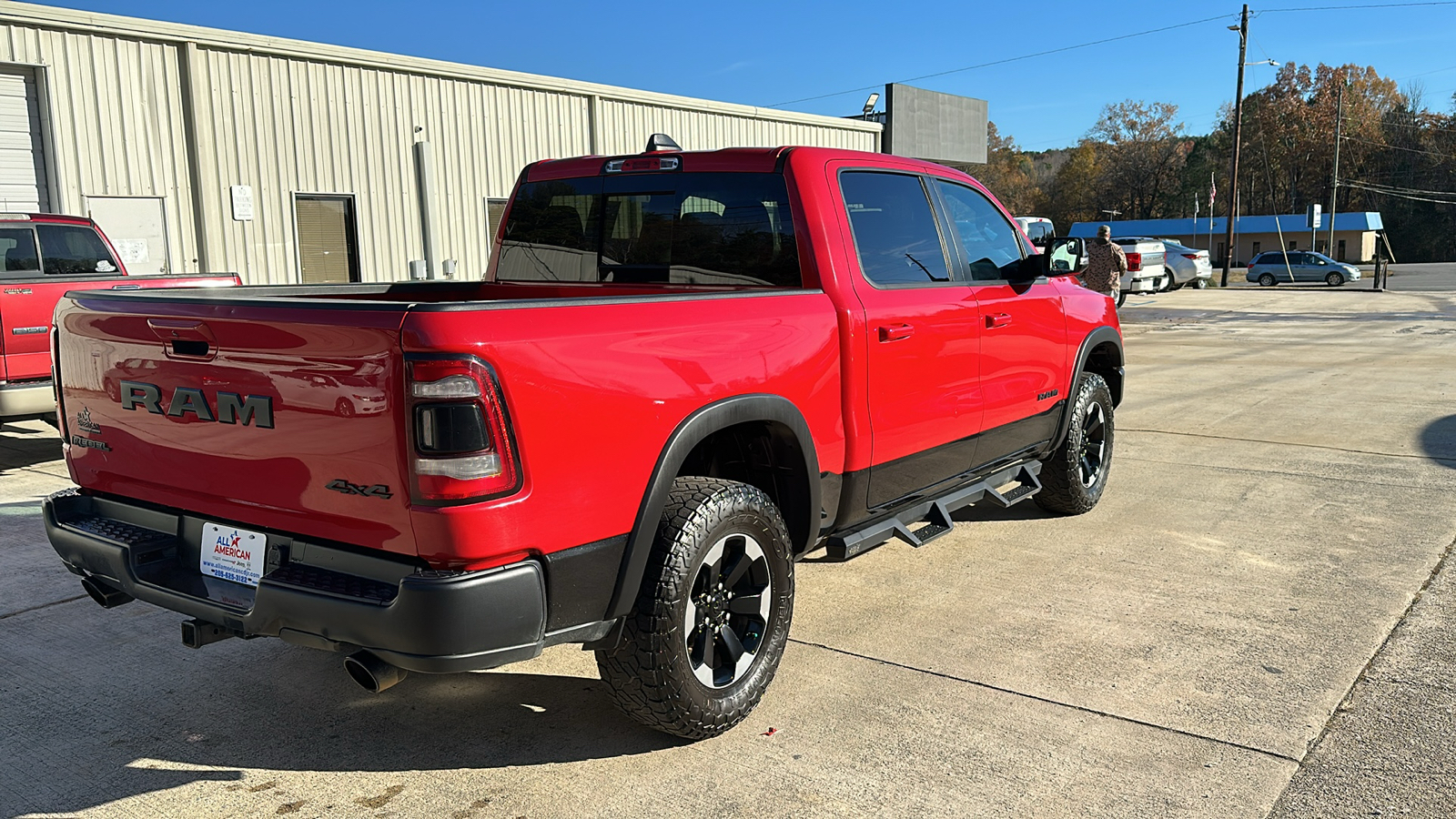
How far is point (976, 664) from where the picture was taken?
160 inches

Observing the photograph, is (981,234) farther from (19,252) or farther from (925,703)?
(19,252)

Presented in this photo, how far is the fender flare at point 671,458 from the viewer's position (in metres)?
3.12

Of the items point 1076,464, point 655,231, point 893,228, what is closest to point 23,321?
point 655,231

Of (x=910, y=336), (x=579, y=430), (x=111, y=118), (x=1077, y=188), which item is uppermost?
(x=1077, y=188)

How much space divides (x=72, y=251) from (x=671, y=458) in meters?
7.53

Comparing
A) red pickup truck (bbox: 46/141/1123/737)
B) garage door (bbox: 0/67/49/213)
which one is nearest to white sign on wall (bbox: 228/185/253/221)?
garage door (bbox: 0/67/49/213)

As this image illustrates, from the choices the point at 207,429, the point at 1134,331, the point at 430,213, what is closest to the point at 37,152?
the point at 430,213

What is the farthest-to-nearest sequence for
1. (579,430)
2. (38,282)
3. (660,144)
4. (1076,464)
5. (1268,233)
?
1. (1268,233)
2. (38,282)
3. (1076,464)
4. (660,144)
5. (579,430)

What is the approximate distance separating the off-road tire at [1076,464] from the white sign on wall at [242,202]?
11869 millimetres

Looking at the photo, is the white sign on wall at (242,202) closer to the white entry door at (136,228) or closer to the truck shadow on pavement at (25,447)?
the white entry door at (136,228)

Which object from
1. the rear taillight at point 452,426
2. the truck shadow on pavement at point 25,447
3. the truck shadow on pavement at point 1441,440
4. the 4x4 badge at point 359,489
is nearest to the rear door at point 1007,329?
the rear taillight at point 452,426

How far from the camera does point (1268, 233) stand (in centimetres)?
7594

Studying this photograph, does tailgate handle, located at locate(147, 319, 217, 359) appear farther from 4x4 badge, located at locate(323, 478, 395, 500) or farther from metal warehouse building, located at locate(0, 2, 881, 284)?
metal warehouse building, located at locate(0, 2, 881, 284)

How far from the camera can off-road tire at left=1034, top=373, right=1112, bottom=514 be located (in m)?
5.99
